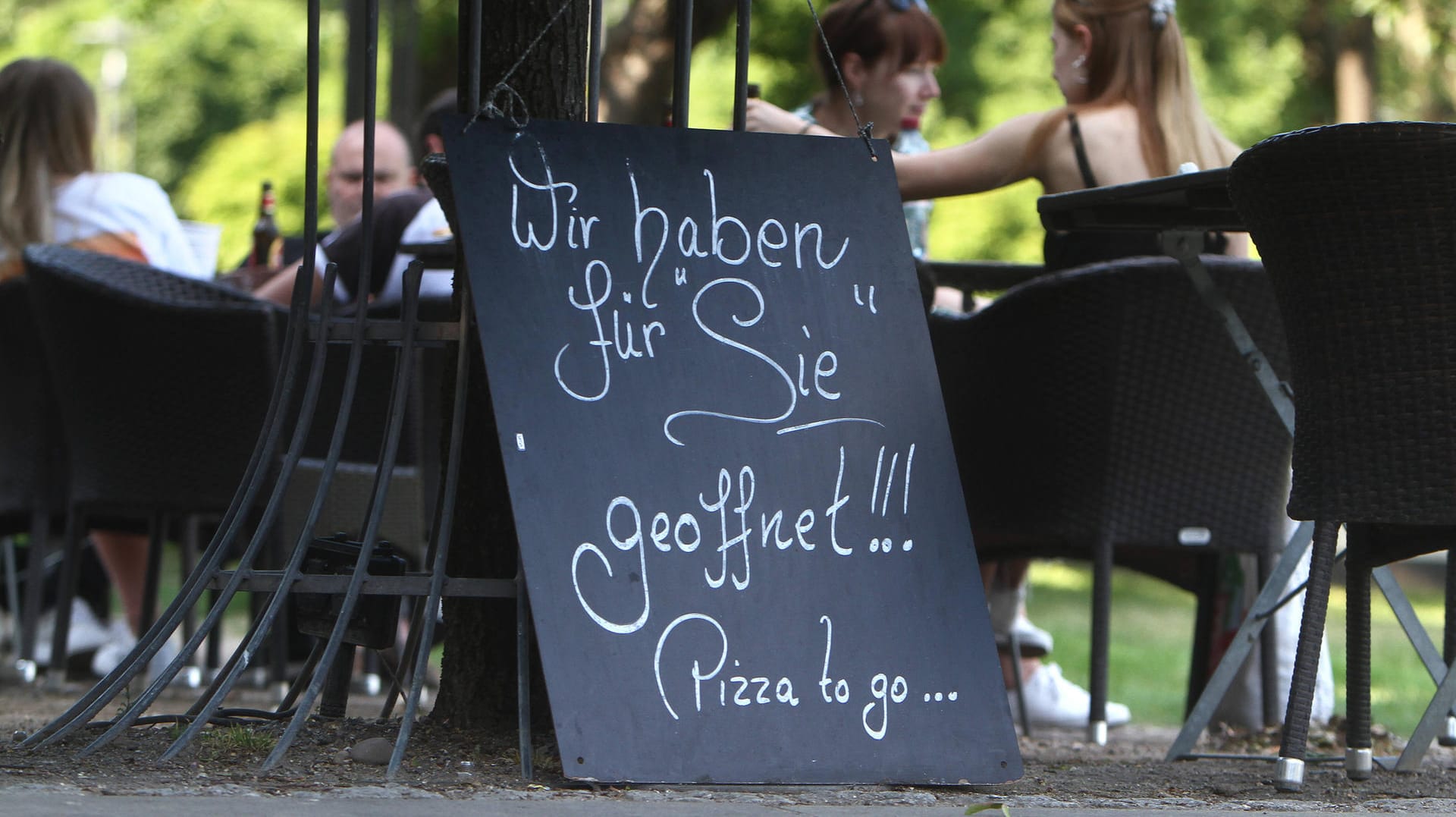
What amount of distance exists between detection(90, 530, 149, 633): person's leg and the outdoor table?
325 cm

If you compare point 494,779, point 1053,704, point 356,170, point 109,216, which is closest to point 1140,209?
point 494,779

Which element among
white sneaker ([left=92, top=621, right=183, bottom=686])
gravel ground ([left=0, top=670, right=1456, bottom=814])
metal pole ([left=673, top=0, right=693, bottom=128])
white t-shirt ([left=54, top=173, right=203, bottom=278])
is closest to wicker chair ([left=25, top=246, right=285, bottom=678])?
white sneaker ([left=92, top=621, right=183, bottom=686])

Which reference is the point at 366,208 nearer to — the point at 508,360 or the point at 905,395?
the point at 508,360

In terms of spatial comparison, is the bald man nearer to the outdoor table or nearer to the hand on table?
the hand on table

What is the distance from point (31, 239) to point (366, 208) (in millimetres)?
2812

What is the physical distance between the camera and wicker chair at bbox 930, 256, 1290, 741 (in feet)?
12.7

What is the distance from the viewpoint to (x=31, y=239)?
5.29m

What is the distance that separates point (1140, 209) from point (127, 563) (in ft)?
11.5

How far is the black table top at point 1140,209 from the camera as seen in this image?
10.4 ft

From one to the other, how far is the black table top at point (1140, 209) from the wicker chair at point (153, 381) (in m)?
2.08

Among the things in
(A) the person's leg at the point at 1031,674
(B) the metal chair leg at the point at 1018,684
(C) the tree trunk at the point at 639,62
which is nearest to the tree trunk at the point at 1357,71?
(C) the tree trunk at the point at 639,62

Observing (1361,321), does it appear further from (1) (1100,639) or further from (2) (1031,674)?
(2) (1031,674)

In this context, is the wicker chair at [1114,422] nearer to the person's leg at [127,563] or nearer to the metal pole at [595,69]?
the metal pole at [595,69]

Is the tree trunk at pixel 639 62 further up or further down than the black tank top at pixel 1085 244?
further up
